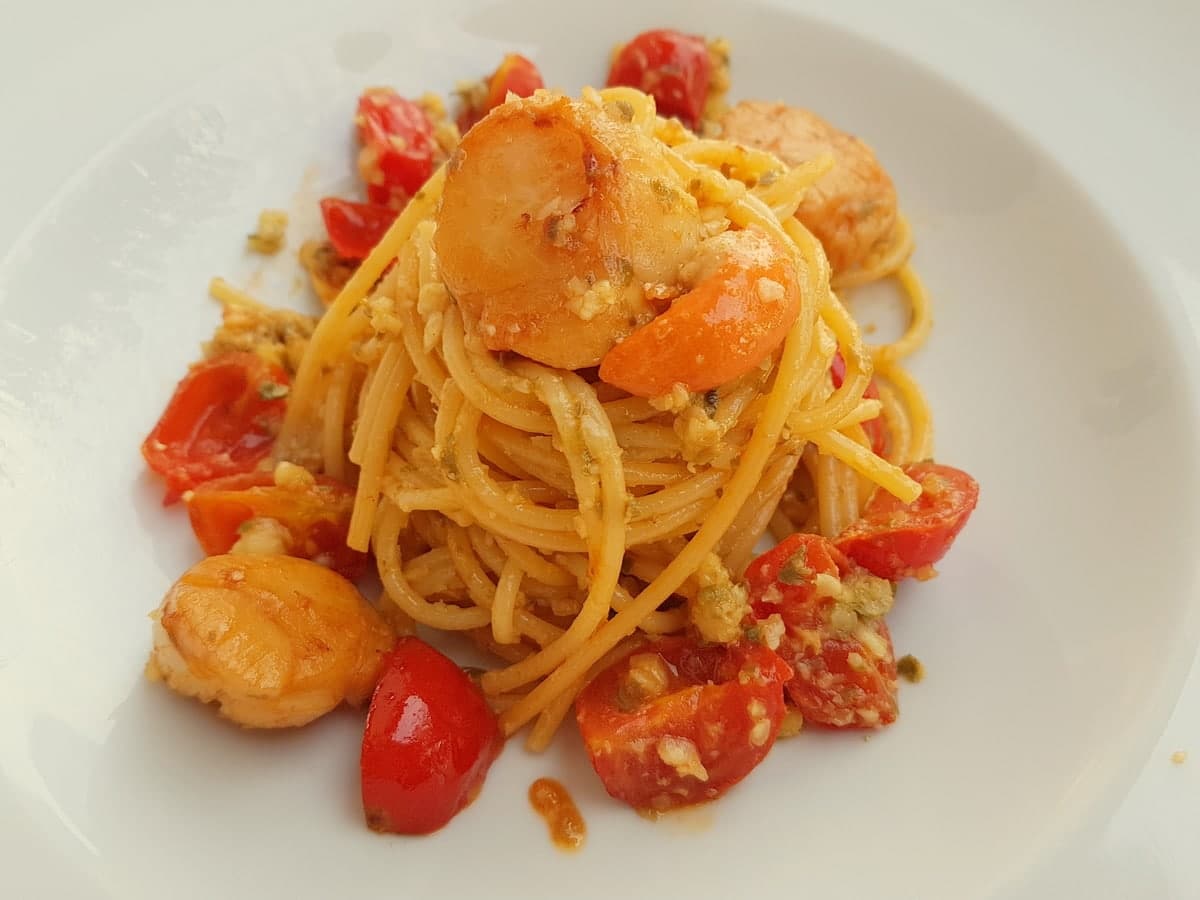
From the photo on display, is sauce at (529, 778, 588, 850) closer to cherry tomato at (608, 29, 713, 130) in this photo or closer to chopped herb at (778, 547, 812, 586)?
chopped herb at (778, 547, 812, 586)

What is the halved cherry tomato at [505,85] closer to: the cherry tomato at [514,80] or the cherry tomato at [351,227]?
the cherry tomato at [514,80]

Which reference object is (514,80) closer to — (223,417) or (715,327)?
(223,417)

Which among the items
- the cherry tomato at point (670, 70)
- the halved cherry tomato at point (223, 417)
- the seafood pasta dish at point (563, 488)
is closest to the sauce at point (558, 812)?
the seafood pasta dish at point (563, 488)

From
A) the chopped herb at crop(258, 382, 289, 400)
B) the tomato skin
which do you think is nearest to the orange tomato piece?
the tomato skin

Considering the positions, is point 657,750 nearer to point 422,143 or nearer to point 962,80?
point 422,143

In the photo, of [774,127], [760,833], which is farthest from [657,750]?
[774,127]

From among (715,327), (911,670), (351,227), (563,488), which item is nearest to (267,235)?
(351,227)

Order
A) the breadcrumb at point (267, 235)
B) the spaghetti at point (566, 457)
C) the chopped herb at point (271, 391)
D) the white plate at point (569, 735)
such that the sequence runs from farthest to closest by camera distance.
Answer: the breadcrumb at point (267, 235) → the chopped herb at point (271, 391) → the spaghetti at point (566, 457) → the white plate at point (569, 735)

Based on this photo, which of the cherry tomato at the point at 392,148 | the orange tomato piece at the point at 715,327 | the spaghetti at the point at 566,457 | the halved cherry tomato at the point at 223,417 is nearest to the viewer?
the orange tomato piece at the point at 715,327
